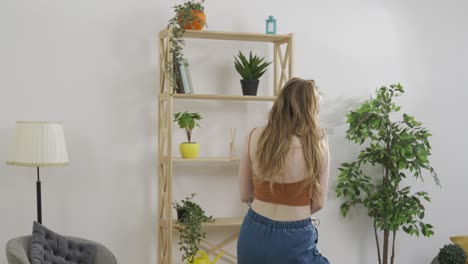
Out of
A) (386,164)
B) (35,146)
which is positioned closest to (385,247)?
(386,164)

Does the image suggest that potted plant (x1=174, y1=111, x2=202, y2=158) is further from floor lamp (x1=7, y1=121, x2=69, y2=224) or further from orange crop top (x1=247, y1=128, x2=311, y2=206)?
orange crop top (x1=247, y1=128, x2=311, y2=206)

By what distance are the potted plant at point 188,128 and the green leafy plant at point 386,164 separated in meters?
1.13

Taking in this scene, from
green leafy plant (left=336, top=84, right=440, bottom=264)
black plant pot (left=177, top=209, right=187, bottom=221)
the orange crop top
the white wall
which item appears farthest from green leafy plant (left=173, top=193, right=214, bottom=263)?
the orange crop top

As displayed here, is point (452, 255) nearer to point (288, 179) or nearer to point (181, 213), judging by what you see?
point (181, 213)

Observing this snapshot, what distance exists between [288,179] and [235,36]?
1705 mm

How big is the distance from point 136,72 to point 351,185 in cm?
175

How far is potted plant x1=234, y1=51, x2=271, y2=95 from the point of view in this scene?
455 centimetres

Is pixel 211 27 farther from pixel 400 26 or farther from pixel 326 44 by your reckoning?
pixel 400 26

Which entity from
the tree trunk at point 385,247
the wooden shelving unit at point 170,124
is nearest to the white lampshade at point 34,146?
the wooden shelving unit at point 170,124

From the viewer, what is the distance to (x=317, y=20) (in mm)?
4992

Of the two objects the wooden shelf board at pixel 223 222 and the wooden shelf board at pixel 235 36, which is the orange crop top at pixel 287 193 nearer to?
the wooden shelf board at pixel 223 222

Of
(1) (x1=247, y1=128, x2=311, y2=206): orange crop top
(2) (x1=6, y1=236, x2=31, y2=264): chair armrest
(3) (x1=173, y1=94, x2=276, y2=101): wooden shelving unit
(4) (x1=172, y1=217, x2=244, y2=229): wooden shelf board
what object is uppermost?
(3) (x1=173, y1=94, x2=276, y2=101): wooden shelving unit

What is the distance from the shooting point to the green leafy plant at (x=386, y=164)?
4.75m

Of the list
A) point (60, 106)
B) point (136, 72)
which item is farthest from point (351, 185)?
point (60, 106)
